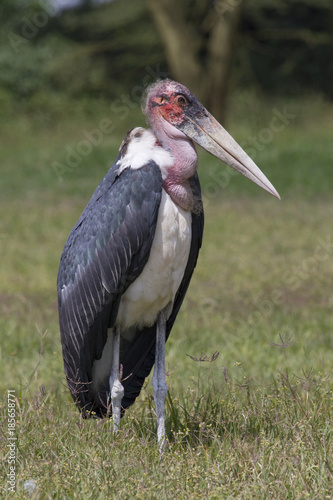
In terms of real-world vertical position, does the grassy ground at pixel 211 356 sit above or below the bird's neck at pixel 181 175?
below

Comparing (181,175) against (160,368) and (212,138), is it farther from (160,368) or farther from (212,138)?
(160,368)

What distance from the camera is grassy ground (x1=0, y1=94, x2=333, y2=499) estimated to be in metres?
3.06

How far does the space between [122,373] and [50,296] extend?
377 cm

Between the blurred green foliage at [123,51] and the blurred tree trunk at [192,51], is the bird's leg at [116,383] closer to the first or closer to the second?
the blurred tree trunk at [192,51]

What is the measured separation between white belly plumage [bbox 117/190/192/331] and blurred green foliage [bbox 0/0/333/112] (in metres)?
22.4

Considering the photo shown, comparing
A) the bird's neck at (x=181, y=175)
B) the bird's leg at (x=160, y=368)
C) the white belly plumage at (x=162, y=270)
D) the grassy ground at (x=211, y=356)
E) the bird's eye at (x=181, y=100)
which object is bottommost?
the grassy ground at (x=211, y=356)

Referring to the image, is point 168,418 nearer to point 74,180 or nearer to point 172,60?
point 74,180

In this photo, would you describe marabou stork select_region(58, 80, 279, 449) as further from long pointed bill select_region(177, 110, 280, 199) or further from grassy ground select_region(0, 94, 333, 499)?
grassy ground select_region(0, 94, 333, 499)

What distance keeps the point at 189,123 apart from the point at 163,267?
1.97ft

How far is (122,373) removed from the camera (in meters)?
3.71

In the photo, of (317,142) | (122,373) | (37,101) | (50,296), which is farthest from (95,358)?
(37,101)

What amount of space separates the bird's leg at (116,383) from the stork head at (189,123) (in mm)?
858

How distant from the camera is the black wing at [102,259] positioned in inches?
131

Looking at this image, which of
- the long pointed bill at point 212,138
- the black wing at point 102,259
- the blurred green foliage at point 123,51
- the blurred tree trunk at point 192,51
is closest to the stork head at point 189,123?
the long pointed bill at point 212,138
